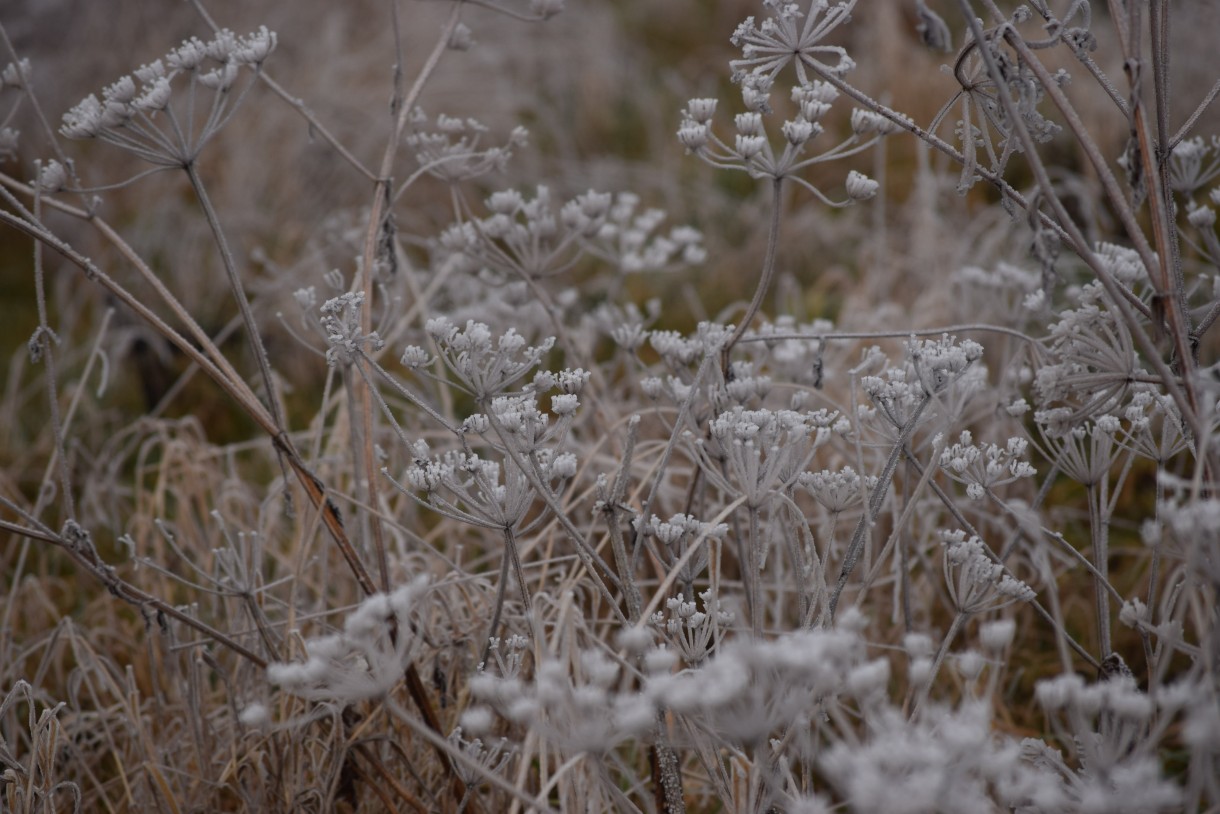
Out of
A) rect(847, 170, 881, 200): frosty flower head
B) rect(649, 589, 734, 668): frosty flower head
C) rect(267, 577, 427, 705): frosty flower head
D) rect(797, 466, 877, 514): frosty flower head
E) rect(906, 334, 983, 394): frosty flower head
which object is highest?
rect(847, 170, 881, 200): frosty flower head

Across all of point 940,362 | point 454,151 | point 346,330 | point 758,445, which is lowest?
point 758,445

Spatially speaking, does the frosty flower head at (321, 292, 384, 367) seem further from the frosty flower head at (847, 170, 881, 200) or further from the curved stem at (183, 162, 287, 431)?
the frosty flower head at (847, 170, 881, 200)

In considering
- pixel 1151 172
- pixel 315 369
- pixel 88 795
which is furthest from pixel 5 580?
pixel 1151 172

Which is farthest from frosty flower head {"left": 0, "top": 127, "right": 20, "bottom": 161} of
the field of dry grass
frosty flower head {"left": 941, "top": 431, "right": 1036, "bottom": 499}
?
frosty flower head {"left": 941, "top": 431, "right": 1036, "bottom": 499}

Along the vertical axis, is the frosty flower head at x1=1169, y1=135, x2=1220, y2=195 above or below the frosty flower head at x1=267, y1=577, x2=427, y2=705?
above

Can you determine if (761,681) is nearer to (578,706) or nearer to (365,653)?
(578,706)

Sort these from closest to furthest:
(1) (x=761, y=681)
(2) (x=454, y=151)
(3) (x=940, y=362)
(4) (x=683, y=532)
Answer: (1) (x=761, y=681) < (3) (x=940, y=362) < (4) (x=683, y=532) < (2) (x=454, y=151)

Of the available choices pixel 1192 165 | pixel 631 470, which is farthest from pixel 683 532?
pixel 1192 165

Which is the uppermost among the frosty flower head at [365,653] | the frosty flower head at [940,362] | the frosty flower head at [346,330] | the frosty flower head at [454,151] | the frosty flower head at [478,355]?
the frosty flower head at [454,151]

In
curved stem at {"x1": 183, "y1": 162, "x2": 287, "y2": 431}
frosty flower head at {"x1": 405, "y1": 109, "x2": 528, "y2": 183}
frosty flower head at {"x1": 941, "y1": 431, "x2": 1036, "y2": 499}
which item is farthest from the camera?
frosty flower head at {"x1": 405, "y1": 109, "x2": 528, "y2": 183}

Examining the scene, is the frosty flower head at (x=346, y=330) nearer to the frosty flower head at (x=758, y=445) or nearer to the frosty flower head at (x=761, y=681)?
the frosty flower head at (x=758, y=445)

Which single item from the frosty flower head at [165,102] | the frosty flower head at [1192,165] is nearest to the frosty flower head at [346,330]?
the frosty flower head at [165,102]

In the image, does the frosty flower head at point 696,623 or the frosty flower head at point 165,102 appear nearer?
the frosty flower head at point 696,623

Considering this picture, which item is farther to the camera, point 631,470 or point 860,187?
point 631,470
